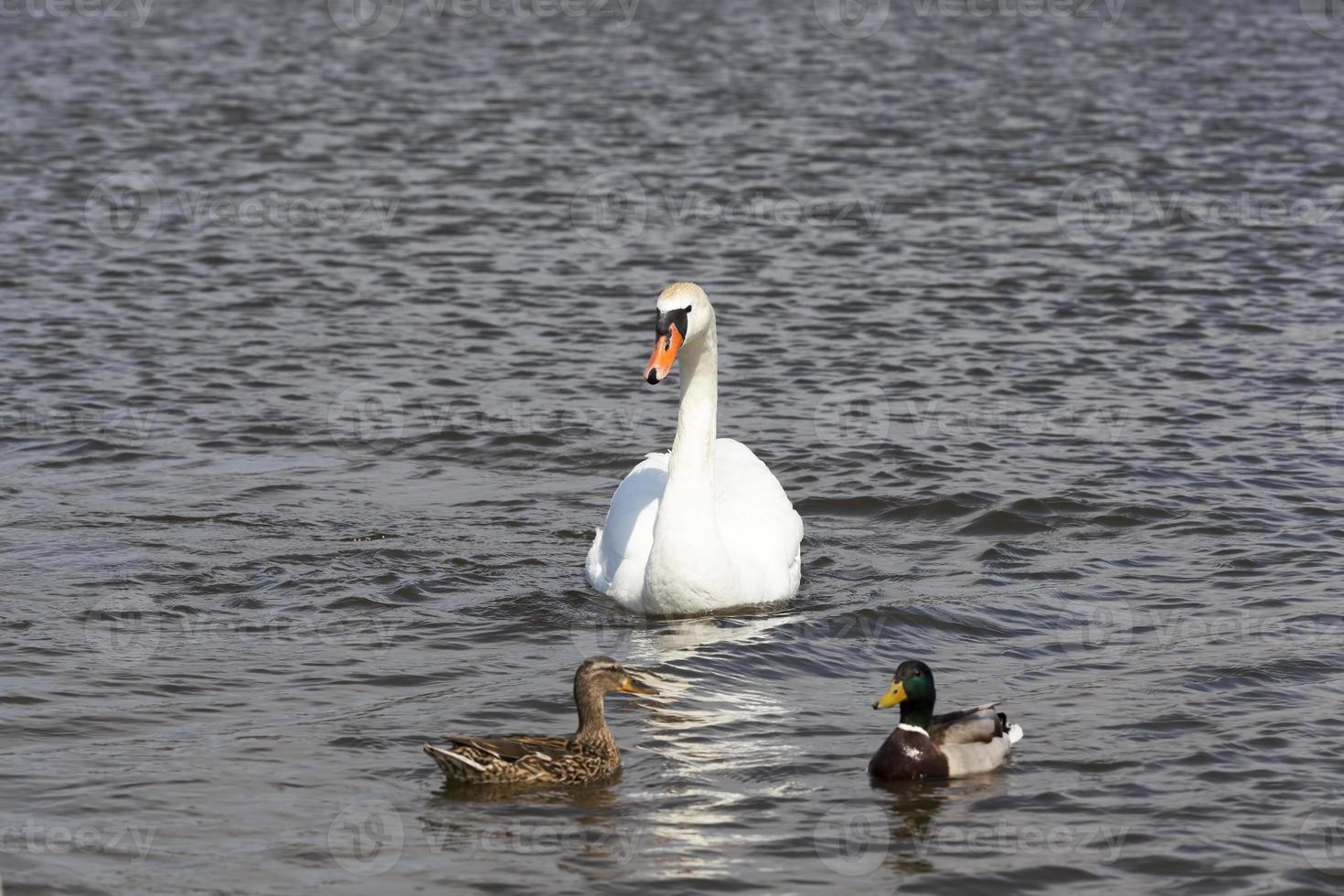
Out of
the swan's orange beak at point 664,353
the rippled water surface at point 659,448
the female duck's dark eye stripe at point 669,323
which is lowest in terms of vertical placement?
the rippled water surface at point 659,448

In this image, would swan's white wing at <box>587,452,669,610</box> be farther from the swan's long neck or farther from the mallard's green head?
the mallard's green head

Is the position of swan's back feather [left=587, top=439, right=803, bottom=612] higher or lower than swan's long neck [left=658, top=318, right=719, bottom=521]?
lower

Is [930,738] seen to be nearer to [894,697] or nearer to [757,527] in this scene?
[894,697]

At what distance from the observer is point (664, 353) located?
10.9m

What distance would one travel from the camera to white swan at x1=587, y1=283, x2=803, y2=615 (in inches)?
444

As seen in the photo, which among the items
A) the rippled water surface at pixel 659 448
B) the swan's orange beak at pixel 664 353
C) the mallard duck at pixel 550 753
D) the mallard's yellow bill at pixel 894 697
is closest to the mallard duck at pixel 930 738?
the mallard's yellow bill at pixel 894 697

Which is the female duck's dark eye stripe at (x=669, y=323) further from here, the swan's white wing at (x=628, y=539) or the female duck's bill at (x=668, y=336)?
the swan's white wing at (x=628, y=539)

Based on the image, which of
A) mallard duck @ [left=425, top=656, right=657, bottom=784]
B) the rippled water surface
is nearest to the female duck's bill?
the rippled water surface

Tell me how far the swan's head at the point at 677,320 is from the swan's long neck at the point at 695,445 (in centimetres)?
21

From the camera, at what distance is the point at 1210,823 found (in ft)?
28.0

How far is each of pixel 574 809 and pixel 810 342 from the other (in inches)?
361

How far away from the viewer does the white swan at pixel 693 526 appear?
37.0ft

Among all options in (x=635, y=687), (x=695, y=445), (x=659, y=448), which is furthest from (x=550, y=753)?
(x=659, y=448)

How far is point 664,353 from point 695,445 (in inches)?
31.7
